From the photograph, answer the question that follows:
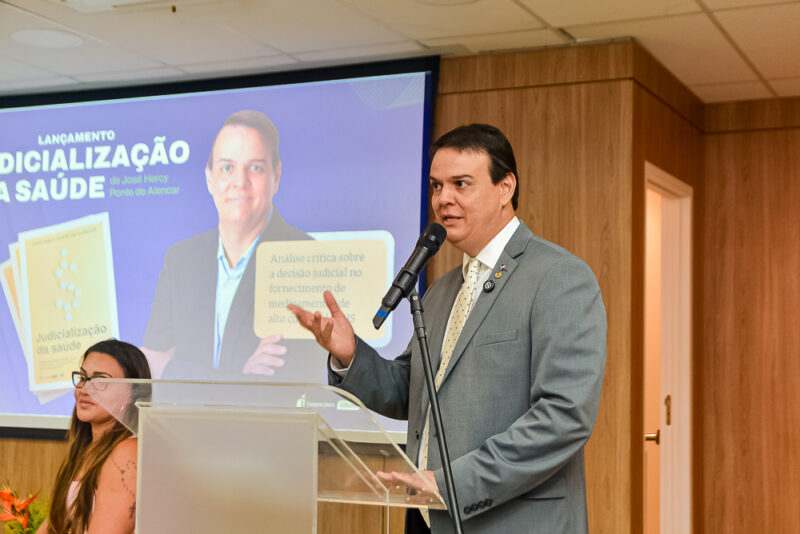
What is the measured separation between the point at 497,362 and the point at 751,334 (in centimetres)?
333

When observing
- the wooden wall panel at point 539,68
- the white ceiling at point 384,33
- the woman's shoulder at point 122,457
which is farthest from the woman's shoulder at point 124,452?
the wooden wall panel at point 539,68

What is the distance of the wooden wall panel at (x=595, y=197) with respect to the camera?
3.91 metres

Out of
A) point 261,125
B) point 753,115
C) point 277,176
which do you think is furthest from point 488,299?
point 753,115

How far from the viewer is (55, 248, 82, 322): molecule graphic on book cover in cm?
509

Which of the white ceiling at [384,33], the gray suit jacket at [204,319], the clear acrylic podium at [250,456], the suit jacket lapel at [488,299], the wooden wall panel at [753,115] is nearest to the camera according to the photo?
the clear acrylic podium at [250,456]

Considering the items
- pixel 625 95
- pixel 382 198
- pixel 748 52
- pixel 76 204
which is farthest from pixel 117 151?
pixel 748 52

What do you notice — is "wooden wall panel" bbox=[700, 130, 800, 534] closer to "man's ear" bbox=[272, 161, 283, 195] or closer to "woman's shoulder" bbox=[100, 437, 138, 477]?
"man's ear" bbox=[272, 161, 283, 195]

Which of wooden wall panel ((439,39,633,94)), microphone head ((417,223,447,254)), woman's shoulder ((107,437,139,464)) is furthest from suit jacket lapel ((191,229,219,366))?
microphone head ((417,223,447,254))

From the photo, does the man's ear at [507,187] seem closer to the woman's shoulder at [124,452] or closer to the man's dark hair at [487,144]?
the man's dark hair at [487,144]

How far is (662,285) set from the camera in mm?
→ 4734

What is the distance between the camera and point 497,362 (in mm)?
1937

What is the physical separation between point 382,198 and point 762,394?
2237 mm

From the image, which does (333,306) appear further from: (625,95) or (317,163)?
(317,163)

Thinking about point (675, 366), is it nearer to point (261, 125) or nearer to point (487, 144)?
point (261, 125)
